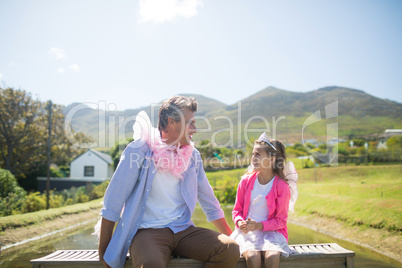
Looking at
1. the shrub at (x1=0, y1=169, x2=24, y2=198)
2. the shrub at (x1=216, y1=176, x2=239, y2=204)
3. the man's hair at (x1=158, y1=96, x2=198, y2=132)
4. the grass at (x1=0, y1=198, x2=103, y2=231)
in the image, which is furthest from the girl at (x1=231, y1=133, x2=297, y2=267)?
the shrub at (x1=216, y1=176, x2=239, y2=204)

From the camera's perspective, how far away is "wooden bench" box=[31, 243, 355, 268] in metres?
2.56

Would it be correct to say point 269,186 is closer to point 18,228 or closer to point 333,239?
point 333,239

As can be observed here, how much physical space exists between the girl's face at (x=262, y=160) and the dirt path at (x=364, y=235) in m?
3.93

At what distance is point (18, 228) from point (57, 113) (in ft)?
72.7

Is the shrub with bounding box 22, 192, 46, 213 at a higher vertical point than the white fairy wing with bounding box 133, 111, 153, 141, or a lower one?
lower

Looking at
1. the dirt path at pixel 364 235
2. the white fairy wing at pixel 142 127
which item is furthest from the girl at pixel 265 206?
the dirt path at pixel 364 235

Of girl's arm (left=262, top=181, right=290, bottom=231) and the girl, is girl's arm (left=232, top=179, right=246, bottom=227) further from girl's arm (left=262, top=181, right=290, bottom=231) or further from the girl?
girl's arm (left=262, top=181, right=290, bottom=231)

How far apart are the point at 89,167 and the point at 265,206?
121 ft

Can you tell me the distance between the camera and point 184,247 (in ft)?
8.33

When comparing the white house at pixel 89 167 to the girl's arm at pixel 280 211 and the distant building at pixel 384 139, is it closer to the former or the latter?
the distant building at pixel 384 139

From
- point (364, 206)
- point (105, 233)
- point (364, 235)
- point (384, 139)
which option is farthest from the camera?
point (384, 139)

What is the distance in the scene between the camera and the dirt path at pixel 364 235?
5984mm

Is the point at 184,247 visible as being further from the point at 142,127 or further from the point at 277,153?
the point at 277,153

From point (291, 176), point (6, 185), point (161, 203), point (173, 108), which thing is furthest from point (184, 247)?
point (6, 185)
